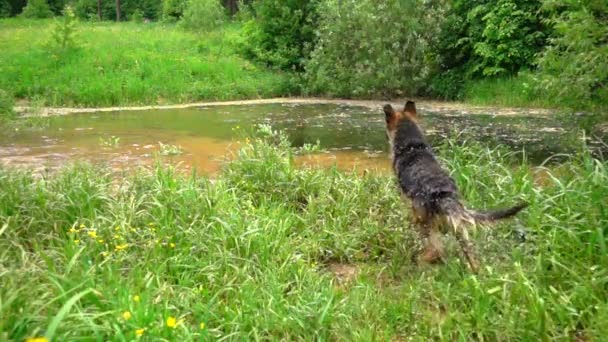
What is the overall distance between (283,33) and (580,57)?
16766mm

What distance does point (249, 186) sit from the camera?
6.14 m

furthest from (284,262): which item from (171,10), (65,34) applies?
(171,10)

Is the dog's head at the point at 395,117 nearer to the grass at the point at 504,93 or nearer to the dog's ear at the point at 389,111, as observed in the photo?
the dog's ear at the point at 389,111

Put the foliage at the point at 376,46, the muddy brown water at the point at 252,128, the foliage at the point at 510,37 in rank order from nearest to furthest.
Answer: the muddy brown water at the point at 252,128 → the foliage at the point at 510,37 → the foliage at the point at 376,46

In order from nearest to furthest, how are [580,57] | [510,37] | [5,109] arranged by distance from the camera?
1. [580,57]
2. [5,109]
3. [510,37]

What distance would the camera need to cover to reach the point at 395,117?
17.7 feet

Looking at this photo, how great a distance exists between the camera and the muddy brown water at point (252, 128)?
878cm

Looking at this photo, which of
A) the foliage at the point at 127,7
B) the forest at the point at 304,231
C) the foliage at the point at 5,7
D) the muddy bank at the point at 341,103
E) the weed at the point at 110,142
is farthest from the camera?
the foliage at the point at 127,7

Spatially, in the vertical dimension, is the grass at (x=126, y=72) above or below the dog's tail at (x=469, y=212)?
above

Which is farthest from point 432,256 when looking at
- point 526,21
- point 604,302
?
point 526,21

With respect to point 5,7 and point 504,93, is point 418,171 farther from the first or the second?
point 5,7

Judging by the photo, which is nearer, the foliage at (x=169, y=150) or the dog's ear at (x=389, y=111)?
the dog's ear at (x=389, y=111)

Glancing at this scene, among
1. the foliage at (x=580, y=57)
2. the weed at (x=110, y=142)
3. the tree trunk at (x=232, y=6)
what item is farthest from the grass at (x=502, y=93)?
the tree trunk at (x=232, y=6)

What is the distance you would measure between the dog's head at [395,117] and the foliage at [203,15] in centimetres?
2089
